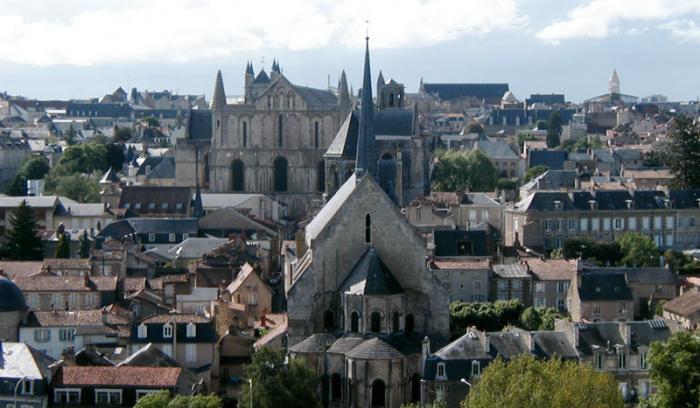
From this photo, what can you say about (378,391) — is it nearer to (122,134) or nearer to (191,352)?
(191,352)

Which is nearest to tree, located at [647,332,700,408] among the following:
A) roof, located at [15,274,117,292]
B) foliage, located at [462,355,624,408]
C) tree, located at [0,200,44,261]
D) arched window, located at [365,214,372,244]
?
foliage, located at [462,355,624,408]

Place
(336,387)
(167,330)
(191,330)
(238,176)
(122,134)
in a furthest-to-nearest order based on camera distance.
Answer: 1. (122,134)
2. (238,176)
3. (191,330)
4. (167,330)
5. (336,387)

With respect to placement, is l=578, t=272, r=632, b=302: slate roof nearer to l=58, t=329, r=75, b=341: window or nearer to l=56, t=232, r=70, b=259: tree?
l=58, t=329, r=75, b=341: window

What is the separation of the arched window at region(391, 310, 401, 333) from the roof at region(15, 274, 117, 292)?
677 inches

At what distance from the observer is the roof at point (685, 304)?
65562 millimetres

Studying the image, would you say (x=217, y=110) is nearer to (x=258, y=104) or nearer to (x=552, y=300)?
(x=258, y=104)

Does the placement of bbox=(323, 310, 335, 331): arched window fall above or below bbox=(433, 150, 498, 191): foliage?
below

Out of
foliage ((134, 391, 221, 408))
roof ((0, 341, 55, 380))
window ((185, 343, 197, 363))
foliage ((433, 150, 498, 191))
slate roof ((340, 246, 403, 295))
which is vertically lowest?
window ((185, 343, 197, 363))

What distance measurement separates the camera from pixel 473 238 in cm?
7894

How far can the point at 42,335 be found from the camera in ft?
191

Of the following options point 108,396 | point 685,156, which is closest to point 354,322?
point 108,396

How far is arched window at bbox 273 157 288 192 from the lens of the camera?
111 metres

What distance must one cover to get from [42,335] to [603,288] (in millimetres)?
25683

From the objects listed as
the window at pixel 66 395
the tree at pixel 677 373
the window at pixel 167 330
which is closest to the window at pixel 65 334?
the window at pixel 167 330
